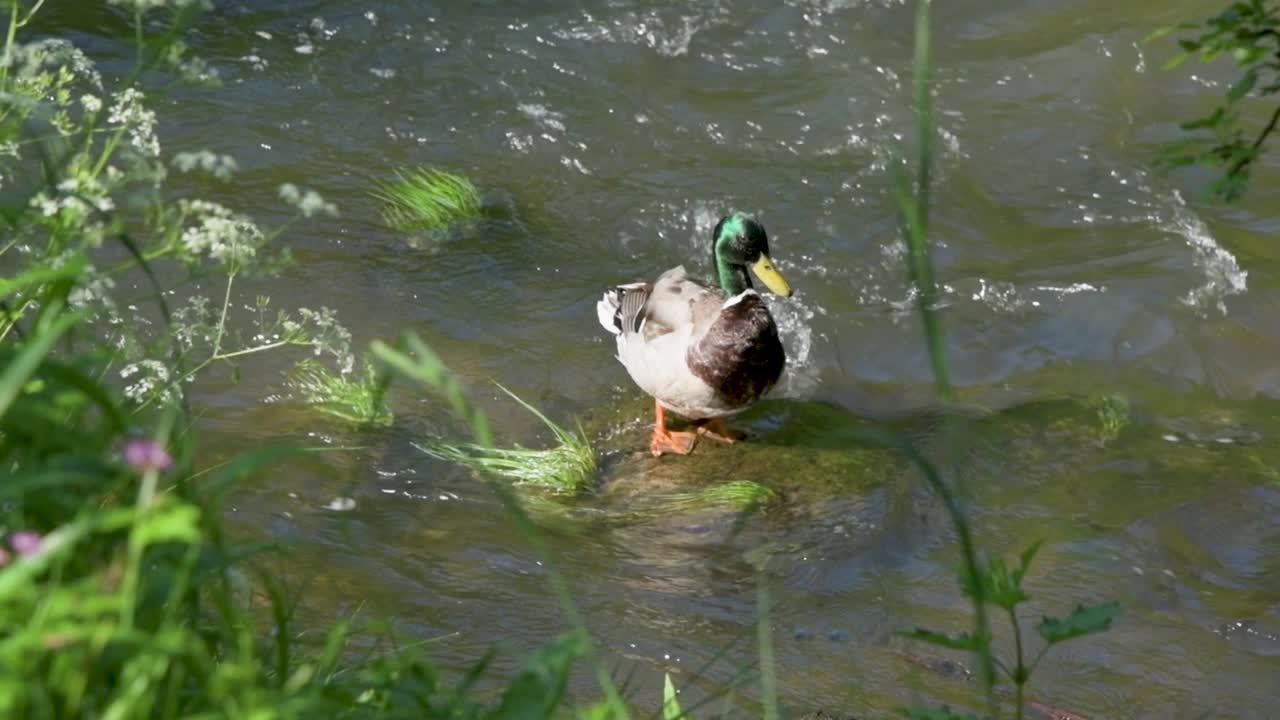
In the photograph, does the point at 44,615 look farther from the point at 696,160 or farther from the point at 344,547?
the point at 696,160

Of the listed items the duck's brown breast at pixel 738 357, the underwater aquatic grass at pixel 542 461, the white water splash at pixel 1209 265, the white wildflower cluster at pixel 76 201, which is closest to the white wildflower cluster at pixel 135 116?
the white wildflower cluster at pixel 76 201

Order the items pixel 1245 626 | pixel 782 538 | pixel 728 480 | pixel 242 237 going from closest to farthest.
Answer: pixel 242 237 → pixel 1245 626 → pixel 782 538 → pixel 728 480

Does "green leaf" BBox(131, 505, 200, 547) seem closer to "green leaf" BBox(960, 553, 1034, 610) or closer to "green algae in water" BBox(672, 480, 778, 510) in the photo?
"green leaf" BBox(960, 553, 1034, 610)

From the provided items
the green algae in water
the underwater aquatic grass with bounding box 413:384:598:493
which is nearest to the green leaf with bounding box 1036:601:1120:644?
the green algae in water

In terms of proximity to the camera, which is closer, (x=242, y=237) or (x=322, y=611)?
(x=242, y=237)

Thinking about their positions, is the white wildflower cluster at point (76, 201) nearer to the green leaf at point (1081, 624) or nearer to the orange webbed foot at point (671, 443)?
the green leaf at point (1081, 624)

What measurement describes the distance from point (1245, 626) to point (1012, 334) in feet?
6.77

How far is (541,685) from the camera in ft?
6.12

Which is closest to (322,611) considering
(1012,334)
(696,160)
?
(1012,334)

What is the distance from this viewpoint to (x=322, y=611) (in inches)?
158

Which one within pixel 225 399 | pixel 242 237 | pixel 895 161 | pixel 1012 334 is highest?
pixel 895 161

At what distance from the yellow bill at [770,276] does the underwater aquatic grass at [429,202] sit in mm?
1552

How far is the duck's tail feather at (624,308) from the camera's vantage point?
566 cm

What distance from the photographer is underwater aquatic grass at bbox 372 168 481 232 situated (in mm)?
6641
